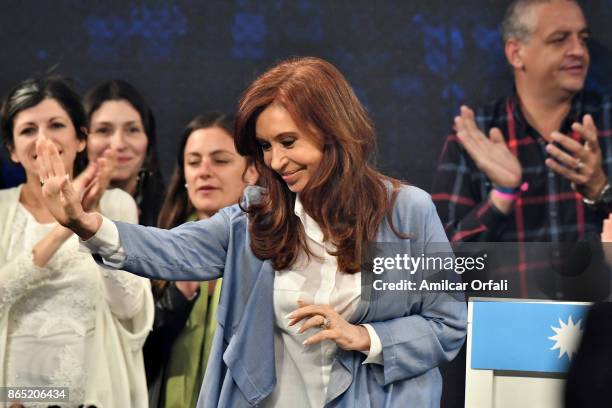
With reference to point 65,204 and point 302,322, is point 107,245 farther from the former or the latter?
point 302,322

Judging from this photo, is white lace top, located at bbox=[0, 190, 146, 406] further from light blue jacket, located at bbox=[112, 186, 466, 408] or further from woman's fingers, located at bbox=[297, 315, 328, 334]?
woman's fingers, located at bbox=[297, 315, 328, 334]

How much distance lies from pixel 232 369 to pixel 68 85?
1.59m

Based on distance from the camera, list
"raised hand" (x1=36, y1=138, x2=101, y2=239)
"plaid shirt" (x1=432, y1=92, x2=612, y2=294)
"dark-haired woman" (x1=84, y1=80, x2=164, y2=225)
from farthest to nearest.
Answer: "dark-haired woman" (x1=84, y1=80, x2=164, y2=225) → "plaid shirt" (x1=432, y1=92, x2=612, y2=294) → "raised hand" (x1=36, y1=138, x2=101, y2=239)

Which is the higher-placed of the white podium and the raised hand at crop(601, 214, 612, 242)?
the raised hand at crop(601, 214, 612, 242)

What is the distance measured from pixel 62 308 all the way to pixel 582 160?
1879 millimetres

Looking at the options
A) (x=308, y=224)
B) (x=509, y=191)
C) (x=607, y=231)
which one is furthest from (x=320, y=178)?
(x=607, y=231)

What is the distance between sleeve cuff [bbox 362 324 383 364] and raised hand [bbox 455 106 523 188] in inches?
54.3

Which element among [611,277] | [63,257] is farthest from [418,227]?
[63,257]

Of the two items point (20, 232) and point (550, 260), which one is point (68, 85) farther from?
point (550, 260)

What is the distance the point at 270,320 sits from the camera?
3.03 meters

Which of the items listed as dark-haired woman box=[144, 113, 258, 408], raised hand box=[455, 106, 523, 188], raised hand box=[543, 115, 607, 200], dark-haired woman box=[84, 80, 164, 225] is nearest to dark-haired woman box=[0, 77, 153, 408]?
dark-haired woman box=[144, 113, 258, 408]

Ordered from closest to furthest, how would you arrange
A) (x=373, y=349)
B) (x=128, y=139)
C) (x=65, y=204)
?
(x=65, y=204), (x=373, y=349), (x=128, y=139)

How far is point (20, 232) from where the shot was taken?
3.90 meters

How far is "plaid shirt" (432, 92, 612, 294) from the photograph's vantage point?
414 cm
